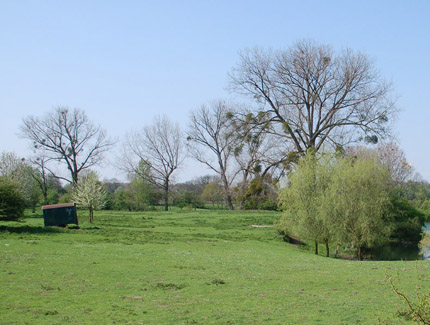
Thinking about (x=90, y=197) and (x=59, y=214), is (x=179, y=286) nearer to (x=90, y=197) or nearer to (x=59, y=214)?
(x=59, y=214)

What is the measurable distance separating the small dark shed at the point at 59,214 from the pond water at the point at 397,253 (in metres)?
24.2

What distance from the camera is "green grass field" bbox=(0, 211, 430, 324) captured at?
9.12 metres

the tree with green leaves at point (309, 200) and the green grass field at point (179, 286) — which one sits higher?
the tree with green leaves at point (309, 200)

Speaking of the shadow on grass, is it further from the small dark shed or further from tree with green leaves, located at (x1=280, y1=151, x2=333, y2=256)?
tree with green leaves, located at (x1=280, y1=151, x2=333, y2=256)

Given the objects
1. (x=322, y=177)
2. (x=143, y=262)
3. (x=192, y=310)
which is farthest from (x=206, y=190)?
(x=192, y=310)

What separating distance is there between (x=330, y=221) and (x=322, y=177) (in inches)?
140

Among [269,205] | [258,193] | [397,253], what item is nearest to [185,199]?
[269,205]

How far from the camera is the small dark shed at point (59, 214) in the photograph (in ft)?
92.8

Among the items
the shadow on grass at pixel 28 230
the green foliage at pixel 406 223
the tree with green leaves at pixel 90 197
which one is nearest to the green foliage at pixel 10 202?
the shadow on grass at pixel 28 230

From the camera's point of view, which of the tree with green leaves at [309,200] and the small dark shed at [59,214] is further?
the small dark shed at [59,214]

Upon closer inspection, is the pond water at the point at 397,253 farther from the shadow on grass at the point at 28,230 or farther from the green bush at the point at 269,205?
the shadow on grass at the point at 28,230

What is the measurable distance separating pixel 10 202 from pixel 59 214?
3.74 m

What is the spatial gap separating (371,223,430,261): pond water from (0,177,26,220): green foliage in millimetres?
27244

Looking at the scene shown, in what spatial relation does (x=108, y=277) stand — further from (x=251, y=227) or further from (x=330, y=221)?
(x=251, y=227)
